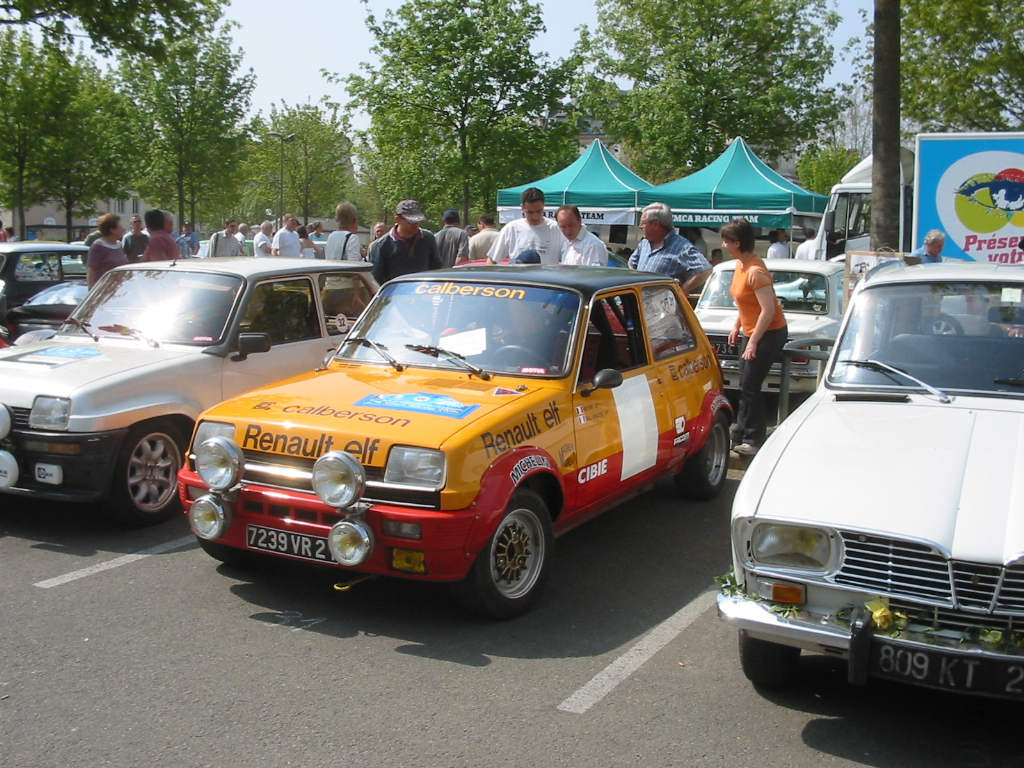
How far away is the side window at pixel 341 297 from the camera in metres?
7.84

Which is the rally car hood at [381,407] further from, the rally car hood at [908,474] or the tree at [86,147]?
the tree at [86,147]

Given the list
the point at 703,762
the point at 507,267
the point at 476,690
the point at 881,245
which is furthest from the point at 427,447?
the point at 881,245

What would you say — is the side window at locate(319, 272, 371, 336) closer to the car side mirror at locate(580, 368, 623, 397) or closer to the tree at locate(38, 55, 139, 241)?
the car side mirror at locate(580, 368, 623, 397)

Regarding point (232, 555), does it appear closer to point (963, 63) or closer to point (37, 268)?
point (37, 268)

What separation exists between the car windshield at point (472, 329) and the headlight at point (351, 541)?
135cm

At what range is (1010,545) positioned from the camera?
335cm

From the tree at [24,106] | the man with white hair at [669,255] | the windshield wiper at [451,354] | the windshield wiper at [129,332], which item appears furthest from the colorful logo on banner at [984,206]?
the tree at [24,106]

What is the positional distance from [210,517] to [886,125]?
838cm

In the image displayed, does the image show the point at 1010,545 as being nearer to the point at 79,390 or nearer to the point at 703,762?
the point at 703,762

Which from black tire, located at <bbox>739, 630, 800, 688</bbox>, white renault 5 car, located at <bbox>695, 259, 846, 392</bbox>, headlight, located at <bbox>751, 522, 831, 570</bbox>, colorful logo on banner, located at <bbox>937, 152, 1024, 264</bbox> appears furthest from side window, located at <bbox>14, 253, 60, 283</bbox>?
headlight, located at <bbox>751, 522, 831, 570</bbox>

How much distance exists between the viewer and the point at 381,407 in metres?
4.96

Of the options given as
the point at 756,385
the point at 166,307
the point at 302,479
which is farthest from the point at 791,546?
the point at 166,307

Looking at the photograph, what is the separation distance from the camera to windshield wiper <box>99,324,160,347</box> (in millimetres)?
6883

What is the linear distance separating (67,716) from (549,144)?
83.1ft
